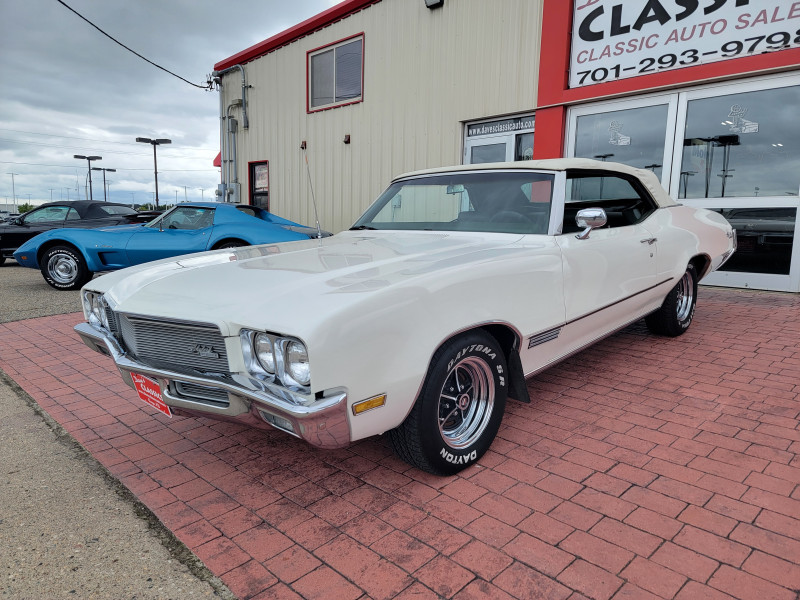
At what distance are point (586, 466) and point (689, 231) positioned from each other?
9.28ft

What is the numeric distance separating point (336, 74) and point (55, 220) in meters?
6.64

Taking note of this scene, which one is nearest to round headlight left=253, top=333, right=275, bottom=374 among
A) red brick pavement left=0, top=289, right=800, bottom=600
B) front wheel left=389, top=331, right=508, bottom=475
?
red brick pavement left=0, top=289, right=800, bottom=600

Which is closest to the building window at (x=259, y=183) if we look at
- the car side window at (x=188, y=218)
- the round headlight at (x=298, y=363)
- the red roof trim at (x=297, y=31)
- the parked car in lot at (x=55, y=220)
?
the red roof trim at (x=297, y=31)

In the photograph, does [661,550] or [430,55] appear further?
[430,55]

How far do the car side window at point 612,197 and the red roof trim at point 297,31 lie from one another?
7463 millimetres

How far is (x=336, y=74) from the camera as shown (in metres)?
11.3

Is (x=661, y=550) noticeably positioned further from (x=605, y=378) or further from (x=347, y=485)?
(x=605, y=378)

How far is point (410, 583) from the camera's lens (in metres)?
1.84

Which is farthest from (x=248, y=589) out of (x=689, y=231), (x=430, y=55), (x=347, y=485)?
(x=430, y=55)

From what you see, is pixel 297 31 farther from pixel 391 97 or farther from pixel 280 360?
pixel 280 360

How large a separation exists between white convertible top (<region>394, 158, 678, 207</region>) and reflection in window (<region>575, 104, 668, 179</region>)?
3.12 m

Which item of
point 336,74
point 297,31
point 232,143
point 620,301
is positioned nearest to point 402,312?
point 620,301

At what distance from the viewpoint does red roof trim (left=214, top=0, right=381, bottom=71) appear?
10.6m

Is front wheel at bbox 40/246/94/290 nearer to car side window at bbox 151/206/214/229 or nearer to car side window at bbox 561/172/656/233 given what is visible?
car side window at bbox 151/206/214/229
